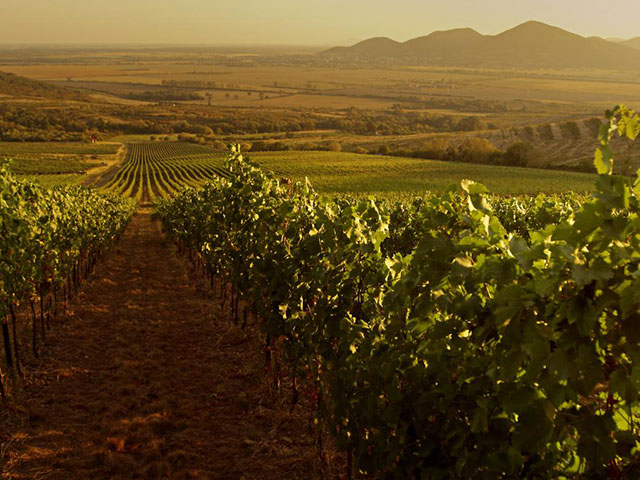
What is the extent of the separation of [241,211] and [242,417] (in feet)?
11.4

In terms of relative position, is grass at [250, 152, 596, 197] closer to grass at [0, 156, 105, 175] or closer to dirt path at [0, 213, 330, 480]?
grass at [0, 156, 105, 175]

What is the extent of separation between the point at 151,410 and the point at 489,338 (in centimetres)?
686

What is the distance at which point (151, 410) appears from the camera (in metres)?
8.01

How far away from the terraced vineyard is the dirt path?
46179 mm

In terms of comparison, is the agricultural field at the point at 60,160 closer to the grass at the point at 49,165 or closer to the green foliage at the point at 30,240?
the grass at the point at 49,165

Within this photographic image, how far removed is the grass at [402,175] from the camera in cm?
6153

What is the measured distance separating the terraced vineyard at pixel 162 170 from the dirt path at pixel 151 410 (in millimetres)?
46179

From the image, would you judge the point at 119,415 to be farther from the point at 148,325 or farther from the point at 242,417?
the point at 148,325

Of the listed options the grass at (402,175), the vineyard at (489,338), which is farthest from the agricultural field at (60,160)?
the vineyard at (489,338)

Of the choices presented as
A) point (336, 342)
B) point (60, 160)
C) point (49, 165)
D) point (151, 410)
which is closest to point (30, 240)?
point (151, 410)

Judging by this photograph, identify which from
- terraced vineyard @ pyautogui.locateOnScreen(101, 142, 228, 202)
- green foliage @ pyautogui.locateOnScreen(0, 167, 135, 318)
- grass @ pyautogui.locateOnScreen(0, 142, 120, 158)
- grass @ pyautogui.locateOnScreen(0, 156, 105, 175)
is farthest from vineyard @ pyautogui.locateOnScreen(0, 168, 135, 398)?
grass @ pyautogui.locateOnScreen(0, 142, 120, 158)

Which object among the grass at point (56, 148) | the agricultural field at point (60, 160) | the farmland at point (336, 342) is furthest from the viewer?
the grass at point (56, 148)

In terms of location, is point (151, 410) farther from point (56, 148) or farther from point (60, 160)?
point (56, 148)

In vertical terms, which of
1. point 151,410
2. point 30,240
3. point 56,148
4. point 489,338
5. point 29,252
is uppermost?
point 489,338
